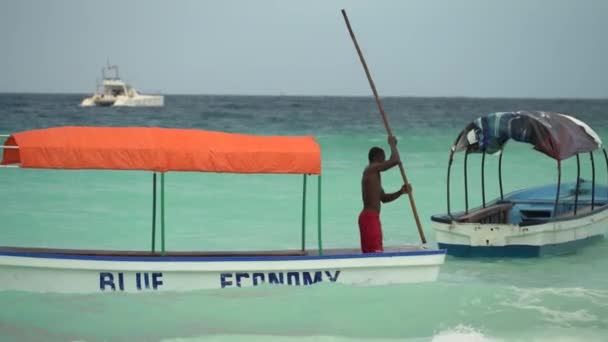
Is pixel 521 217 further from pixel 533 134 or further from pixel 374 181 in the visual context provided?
pixel 374 181

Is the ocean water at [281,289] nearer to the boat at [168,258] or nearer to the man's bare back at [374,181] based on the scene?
the boat at [168,258]

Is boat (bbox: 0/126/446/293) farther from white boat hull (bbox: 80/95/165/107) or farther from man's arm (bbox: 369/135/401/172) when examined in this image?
white boat hull (bbox: 80/95/165/107)

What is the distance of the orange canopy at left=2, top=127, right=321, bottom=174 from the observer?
954cm

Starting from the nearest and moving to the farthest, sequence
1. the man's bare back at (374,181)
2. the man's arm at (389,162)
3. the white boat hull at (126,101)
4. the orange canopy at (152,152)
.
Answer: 1. the orange canopy at (152,152)
2. the man's arm at (389,162)
3. the man's bare back at (374,181)
4. the white boat hull at (126,101)

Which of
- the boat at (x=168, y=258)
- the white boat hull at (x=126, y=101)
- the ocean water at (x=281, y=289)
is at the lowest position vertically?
the white boat hull at (x=126, y=101)

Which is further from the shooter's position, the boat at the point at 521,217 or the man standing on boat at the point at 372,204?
the boat at the point at 521,217

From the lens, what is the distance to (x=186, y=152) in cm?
971

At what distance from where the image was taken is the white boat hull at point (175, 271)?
963 cm

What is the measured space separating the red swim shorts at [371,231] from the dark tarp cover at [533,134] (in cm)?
375

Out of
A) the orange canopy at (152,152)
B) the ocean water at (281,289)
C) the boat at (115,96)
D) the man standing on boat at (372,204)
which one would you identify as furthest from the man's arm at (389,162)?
the boat at (115,96)

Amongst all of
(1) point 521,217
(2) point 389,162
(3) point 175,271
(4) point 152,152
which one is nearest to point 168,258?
(3) point 175,271

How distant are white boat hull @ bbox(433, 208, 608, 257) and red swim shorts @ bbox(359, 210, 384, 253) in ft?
10.6

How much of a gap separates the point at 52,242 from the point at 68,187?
26.3 ft

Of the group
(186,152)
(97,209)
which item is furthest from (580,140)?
(97,209)
